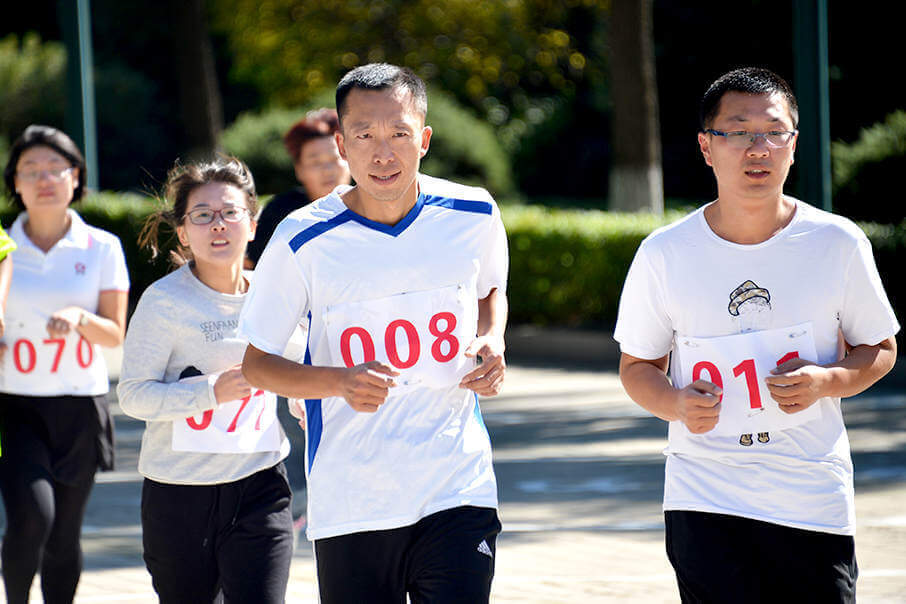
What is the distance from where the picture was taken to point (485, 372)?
3730mm

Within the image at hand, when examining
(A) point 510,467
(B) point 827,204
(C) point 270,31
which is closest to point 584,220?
(B) point 827,204

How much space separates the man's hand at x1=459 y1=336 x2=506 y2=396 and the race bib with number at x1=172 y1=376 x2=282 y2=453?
3.64 feet

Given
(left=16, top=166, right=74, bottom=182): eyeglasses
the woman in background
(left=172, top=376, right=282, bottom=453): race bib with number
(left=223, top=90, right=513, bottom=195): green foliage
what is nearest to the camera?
(left=172, top=376, right=282, bottom=453): race bib with number

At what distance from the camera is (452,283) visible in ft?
12.6

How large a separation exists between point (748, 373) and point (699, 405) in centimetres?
17

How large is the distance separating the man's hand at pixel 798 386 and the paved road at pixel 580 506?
2686 mm

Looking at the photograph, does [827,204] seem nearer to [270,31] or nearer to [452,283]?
[452,283]

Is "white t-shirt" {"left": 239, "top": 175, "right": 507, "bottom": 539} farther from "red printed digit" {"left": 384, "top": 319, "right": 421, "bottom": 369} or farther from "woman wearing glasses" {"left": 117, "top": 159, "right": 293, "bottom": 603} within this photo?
"woman wearing glasses" {"left": 117, "top": 159, "right": 293, "bottom": 603}

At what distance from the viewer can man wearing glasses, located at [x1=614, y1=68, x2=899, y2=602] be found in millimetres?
3639

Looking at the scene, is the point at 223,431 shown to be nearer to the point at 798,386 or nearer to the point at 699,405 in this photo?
the point at 699,405

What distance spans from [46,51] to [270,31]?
624 cm

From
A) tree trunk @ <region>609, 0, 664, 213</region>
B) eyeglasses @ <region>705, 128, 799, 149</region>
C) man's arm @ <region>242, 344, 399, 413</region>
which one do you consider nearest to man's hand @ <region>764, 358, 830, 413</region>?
eyeglasses @ <region>705, 128, 799, 149</region>

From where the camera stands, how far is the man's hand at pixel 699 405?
361 cm

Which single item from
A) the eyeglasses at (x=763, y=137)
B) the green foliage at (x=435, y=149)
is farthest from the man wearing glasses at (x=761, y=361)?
the green foliage at (x=435, y=149)
